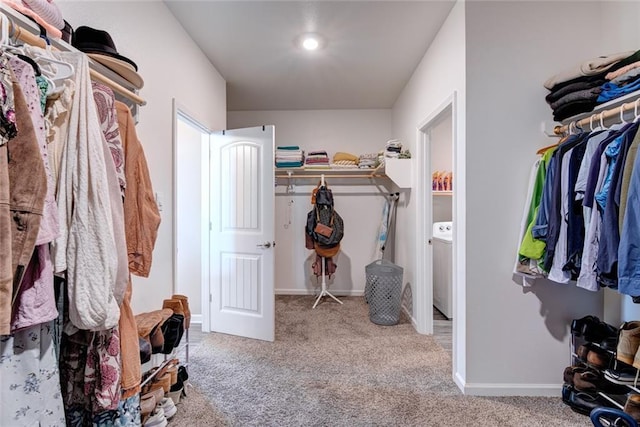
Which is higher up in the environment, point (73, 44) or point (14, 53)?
point (73, 44)

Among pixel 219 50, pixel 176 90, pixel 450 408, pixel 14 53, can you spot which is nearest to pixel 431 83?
pixel 219 50

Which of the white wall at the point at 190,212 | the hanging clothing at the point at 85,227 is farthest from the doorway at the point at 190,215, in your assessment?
the hanging clothing at the point at 85,227

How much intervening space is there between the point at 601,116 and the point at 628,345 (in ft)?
3.70

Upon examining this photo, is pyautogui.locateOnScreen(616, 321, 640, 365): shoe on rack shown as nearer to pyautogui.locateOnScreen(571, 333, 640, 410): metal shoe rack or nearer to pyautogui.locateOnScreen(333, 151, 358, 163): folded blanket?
pyautogui.locateOnScreen(571, 333, 640, 410): metal shoe rack

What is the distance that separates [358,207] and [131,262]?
3.34m

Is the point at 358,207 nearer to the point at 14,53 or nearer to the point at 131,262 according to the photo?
the point at 131,262

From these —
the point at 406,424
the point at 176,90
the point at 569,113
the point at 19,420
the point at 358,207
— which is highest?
the point at 176,90

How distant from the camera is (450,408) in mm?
→ 1857

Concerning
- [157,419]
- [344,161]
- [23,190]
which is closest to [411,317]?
[344,161]

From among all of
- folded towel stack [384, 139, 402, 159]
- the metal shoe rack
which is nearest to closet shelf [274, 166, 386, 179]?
folded towel stack [384, 139, 402, 159]

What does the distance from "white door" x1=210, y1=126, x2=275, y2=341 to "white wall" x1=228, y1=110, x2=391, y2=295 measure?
4.68 ft

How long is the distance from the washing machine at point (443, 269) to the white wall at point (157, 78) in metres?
2.55

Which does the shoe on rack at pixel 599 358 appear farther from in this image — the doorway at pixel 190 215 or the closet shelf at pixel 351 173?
the doorway at pixel 190 215

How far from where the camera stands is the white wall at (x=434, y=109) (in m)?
2.06
